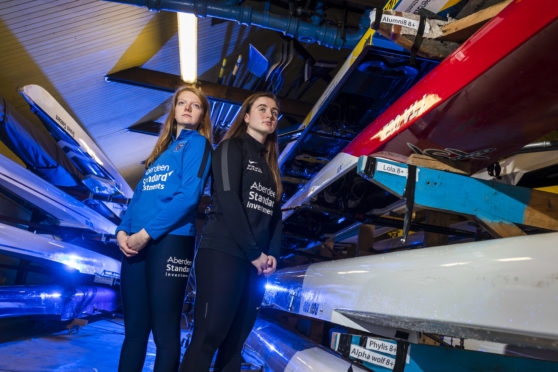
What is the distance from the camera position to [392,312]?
122cm

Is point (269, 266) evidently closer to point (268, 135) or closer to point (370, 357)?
point (370, 357)

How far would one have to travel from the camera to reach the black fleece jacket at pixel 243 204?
54.3 inches

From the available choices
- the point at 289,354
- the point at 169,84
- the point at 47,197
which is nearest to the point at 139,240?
the point at 289,354

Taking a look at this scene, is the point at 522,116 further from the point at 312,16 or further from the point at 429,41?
the point at 312,16

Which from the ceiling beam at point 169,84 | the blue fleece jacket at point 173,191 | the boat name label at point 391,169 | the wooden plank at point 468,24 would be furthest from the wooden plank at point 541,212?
the ceiling beam at point 169,84

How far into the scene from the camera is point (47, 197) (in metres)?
3.22

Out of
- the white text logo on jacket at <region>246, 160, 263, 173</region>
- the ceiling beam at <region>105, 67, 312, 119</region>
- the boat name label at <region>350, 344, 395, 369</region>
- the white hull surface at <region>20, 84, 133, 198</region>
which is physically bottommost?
the boat name label at <region>350, 344, 395, 369</region>

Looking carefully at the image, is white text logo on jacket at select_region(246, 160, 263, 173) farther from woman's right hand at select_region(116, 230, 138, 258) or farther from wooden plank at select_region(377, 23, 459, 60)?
wooden plank at select_region(377, 23, 459, 60)

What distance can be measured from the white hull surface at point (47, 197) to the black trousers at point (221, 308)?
2.17 meters

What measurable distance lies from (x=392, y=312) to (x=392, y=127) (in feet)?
2.90

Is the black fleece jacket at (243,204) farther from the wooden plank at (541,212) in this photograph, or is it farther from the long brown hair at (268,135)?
the wooden plank at (541,212)

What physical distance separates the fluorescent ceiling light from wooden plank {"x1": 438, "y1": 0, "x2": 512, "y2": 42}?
8.62 feet

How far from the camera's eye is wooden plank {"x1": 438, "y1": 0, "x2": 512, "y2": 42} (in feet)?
4.69

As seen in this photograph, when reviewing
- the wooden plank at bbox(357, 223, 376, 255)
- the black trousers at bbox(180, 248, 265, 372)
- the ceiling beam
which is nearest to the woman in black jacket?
the black trousers at bbox(180, 248, 265, 372)
